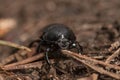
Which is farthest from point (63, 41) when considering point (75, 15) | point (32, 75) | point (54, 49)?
point (75, 15)

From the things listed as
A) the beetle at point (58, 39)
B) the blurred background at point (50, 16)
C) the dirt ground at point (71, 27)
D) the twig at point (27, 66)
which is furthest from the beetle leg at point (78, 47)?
the blurred background at point (50, 16)

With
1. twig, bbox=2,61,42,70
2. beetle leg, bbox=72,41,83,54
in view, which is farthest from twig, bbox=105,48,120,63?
twig, bbox=2,61,42,70

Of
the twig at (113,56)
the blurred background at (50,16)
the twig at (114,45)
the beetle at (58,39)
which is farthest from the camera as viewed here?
the blurred background at (50,16)

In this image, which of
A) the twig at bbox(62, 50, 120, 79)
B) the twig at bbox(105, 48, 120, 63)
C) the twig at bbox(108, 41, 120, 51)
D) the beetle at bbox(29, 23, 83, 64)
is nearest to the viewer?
the twig at bbox(62, 50, 120, 79)

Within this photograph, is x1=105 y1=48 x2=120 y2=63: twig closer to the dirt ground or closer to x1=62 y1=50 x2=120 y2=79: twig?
the dirt ground

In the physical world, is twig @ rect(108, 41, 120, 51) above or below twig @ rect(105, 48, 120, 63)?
above

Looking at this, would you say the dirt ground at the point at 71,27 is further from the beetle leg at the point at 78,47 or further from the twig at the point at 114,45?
the beetle leg at the point at 78,47

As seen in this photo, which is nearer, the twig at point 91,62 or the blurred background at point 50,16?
the twig at point 91,62
